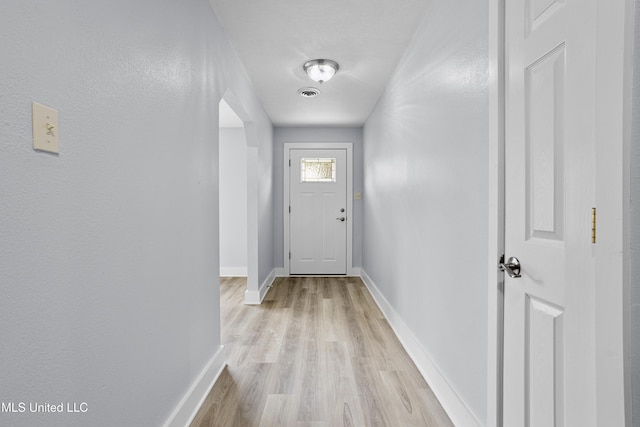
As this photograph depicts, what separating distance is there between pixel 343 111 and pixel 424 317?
3035 millimetres

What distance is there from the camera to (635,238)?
0.75 metres

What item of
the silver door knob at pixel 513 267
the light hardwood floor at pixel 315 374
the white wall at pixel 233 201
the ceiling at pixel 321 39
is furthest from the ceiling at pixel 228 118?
the silver door knob at pixel 513 267

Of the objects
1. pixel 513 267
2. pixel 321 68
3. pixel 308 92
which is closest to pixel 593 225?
pixel 513 267

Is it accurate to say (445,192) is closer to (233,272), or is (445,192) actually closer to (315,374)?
(315,374)

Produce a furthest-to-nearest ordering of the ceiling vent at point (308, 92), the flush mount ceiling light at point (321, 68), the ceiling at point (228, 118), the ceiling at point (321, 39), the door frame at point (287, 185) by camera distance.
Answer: the door frame at point (287, 185) → the ceiling at point (228, 118) → the ceiling vent at point (308, 92) → the flush mount ceiling light at point (321, 68) → the ceiling at point (321, 39)

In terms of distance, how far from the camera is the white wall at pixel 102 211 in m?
0.77

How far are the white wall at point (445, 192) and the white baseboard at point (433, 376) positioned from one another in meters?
0.03

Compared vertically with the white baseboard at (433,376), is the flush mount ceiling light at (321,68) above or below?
above

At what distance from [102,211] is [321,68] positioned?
239cm

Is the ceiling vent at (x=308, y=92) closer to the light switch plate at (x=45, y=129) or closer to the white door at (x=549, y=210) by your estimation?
the white door at (x=549, y=210)

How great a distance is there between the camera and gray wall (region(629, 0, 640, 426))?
735mm

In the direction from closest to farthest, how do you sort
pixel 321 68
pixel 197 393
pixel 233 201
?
1. pixel 197 393
2. pixel 321 68
3. pixel 233 201

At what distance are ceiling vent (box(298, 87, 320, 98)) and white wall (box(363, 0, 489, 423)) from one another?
3.06 feet

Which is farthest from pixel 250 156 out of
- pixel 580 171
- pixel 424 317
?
pixel 580 171
